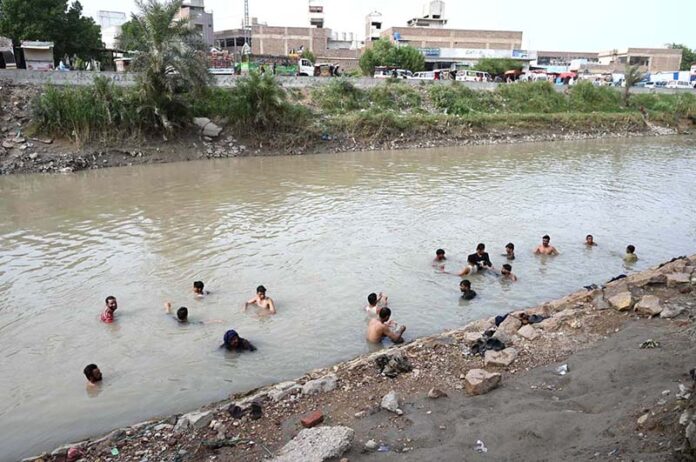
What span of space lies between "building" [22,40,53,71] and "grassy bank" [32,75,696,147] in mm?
7885

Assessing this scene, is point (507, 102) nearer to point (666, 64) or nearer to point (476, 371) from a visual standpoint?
point (476, 371)

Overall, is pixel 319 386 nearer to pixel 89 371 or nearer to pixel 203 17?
pixel 89 371

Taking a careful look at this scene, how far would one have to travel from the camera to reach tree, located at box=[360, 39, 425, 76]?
62.4 m

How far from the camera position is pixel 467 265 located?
40.8 ft

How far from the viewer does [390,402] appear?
244 inches

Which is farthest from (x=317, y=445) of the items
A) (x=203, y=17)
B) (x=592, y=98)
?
(x=203, y=17)

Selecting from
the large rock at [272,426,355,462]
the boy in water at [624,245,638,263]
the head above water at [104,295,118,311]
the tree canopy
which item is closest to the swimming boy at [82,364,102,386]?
the head above water at [104,295,118,311]

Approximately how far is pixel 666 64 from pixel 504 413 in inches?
3982

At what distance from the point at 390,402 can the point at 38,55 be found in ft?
121

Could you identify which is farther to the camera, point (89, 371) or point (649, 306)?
point (649, 306)

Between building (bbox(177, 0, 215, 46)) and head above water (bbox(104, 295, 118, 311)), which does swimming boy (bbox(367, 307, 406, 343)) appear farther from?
building (bbox(177, 0, 215, 46))

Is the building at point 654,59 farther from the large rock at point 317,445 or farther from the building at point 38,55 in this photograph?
the large rock at point 317,445

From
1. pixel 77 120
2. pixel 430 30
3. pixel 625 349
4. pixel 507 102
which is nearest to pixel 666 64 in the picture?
pixel 430 30

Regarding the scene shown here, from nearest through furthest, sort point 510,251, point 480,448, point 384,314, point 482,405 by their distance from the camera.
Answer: point 480,448, point 482,405, point 384,314, point 510,251
